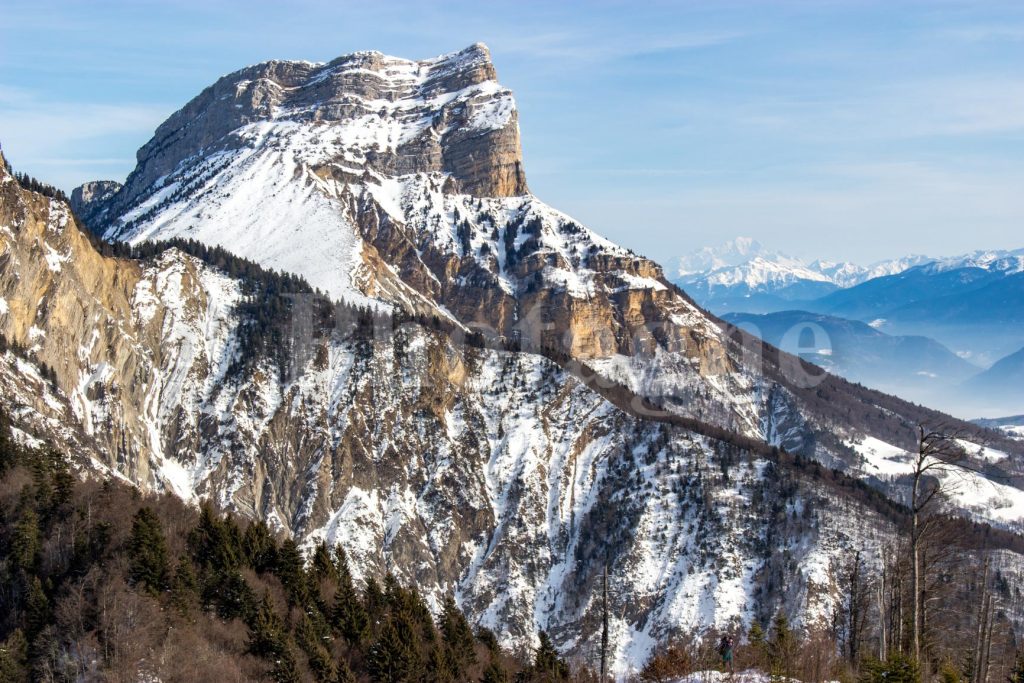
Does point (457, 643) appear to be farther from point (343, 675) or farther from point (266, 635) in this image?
point (266, 635)

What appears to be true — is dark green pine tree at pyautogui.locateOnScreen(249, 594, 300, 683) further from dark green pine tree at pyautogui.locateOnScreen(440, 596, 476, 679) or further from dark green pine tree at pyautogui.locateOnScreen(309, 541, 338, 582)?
dark green pine tree at pyautogui.locateOnScreen(309, 541, 338, 582)

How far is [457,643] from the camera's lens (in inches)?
3442

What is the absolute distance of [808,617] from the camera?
496 feet

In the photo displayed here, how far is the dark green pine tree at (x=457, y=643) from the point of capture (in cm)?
8106

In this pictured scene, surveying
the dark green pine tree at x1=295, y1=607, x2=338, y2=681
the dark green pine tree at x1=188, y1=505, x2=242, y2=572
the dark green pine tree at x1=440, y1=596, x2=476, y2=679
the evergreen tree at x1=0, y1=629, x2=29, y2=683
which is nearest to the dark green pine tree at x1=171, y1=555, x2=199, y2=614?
the dark green pine tree at x1=188, y1=505, x2=242, y2=572

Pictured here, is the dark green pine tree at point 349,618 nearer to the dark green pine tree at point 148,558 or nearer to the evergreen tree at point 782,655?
the dark green pine tree at point 148,558

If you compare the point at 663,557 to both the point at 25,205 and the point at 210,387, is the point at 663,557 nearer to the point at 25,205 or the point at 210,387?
the point at 210,387

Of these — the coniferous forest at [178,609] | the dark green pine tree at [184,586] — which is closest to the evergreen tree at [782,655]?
the coniferous forest at [178,609]

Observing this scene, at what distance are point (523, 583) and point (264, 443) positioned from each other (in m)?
52.1

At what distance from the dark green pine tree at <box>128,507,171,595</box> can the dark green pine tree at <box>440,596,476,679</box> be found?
71.9 ft

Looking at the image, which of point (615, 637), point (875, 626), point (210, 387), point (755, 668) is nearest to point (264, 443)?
point (210, 387)

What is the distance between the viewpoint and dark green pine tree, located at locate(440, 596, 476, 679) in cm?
8106

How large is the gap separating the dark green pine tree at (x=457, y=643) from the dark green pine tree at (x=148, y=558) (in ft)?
71.9

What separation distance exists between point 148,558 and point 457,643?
25.8 metres
